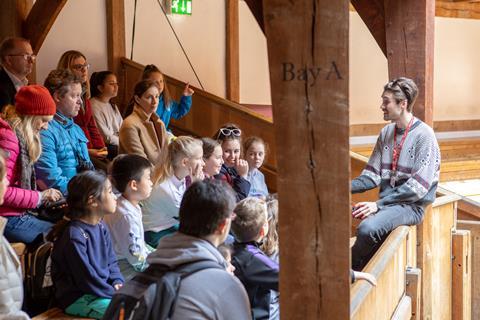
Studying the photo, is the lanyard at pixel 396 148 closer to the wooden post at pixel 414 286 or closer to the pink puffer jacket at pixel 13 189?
the wooden post at pixel 414 286

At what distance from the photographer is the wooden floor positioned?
934cm

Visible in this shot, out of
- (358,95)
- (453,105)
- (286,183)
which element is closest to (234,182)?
(286,183)

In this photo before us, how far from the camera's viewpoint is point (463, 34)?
1113 centimetres

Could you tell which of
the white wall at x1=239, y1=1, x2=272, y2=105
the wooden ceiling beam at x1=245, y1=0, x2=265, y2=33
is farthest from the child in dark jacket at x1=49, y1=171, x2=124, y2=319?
the white wall at x1=239, y1=1, x2=272, y2=105

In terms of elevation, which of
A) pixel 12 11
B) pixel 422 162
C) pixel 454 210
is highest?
pixel 12 11

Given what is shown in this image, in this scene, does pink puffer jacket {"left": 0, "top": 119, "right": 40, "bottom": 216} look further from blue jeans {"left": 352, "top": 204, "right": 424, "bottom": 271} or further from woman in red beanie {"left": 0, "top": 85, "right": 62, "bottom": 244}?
blue jeans {"left": 352, "top": 204, "right": 424, "bottom": 271}

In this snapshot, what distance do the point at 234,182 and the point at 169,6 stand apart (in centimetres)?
351

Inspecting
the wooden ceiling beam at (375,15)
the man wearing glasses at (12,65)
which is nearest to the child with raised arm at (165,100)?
the man wearing glasses at (12,65)

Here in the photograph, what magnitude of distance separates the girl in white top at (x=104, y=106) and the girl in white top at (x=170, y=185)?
1971mm

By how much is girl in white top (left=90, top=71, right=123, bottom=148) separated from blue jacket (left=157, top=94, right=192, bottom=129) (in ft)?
1.23

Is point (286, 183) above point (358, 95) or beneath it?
beneath

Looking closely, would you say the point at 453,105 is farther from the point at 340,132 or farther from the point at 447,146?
the point at 340,132

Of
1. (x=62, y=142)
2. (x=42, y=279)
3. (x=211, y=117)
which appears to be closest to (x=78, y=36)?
(x=211, y=117)

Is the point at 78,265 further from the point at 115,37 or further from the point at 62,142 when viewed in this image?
the point at 115,37
